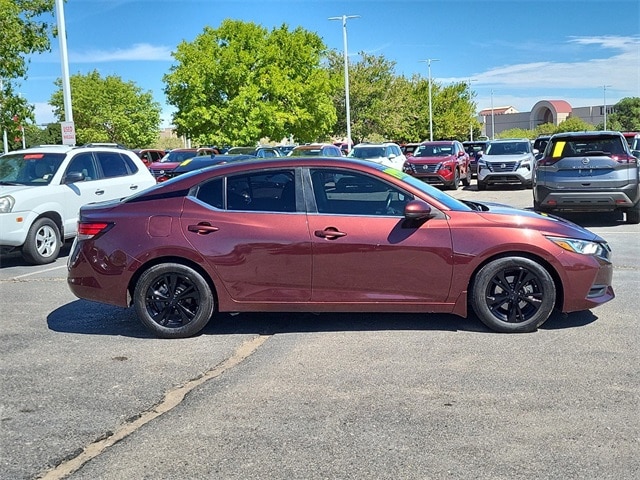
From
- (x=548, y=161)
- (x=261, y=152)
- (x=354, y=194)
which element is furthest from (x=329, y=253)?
(x=261, y=152)

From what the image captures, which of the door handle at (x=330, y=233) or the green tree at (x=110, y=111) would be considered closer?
the door handle at (x=330, y=233)

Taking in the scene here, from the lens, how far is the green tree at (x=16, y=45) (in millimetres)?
18438

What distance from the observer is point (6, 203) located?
1008cm

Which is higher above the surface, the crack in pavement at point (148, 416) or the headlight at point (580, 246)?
the headlight at point (580, 246)

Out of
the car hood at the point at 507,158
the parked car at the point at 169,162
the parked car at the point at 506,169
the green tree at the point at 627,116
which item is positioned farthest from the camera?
the green tree at the point at 627,116

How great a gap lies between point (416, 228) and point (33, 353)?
334 centimetres

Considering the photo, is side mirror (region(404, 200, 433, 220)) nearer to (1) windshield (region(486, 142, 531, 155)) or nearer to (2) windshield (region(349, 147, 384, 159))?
(1) windshield (region(486, 142, 531, 155))

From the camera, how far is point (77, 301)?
757 centimetres

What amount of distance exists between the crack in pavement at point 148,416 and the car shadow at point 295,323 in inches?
22.0

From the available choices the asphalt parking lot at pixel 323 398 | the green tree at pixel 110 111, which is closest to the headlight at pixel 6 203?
the asphalt parking lot at pixel 323 398

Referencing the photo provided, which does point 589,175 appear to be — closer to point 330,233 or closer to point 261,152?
point 330,233

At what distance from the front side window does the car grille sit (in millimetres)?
17291

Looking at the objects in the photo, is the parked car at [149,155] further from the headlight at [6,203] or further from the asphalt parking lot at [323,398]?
the asphalt parking lot at [323,398]

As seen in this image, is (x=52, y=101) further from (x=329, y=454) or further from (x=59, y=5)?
(x=329, y=454)
